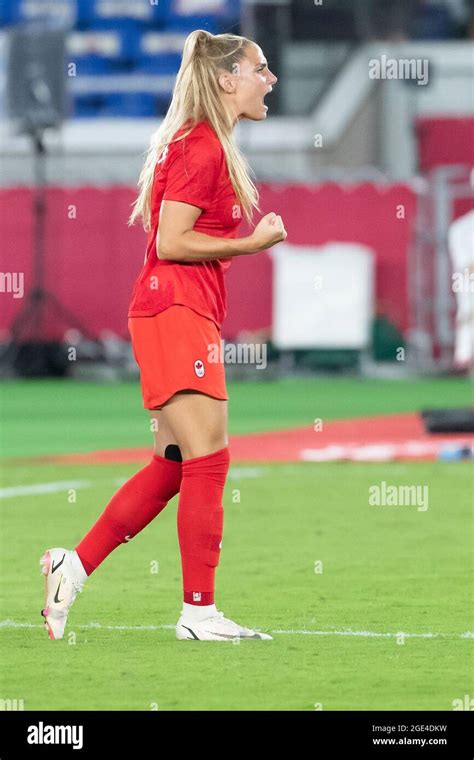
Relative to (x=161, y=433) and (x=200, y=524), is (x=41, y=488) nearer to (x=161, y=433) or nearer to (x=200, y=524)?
(x=161, y=433)

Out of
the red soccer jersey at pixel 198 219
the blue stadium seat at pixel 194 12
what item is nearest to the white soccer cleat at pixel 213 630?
the red soccer jersey at pixel 198 219

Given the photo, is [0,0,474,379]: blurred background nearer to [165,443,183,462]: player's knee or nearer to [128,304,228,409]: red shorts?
[165,443,183,462]: player's knee

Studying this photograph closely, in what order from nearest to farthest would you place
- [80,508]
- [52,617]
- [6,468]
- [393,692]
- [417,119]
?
1. [393,692]
2. [52,617]
3. [80,508]
4. [6,468]
5. [417,119]

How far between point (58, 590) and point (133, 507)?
43 centimetres

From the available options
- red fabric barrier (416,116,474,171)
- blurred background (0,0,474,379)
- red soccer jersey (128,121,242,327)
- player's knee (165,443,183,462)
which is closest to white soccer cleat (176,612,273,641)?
player's knee (165,443,183,462)

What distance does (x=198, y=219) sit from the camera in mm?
6578

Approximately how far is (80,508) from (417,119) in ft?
65.5

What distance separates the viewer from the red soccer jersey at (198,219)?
254 inches

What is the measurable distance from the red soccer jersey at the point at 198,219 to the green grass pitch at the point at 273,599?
1.30 m

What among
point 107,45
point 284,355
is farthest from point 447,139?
point 107,45

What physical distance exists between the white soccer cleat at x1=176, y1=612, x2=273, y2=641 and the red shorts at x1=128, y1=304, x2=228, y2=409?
0.84 m
